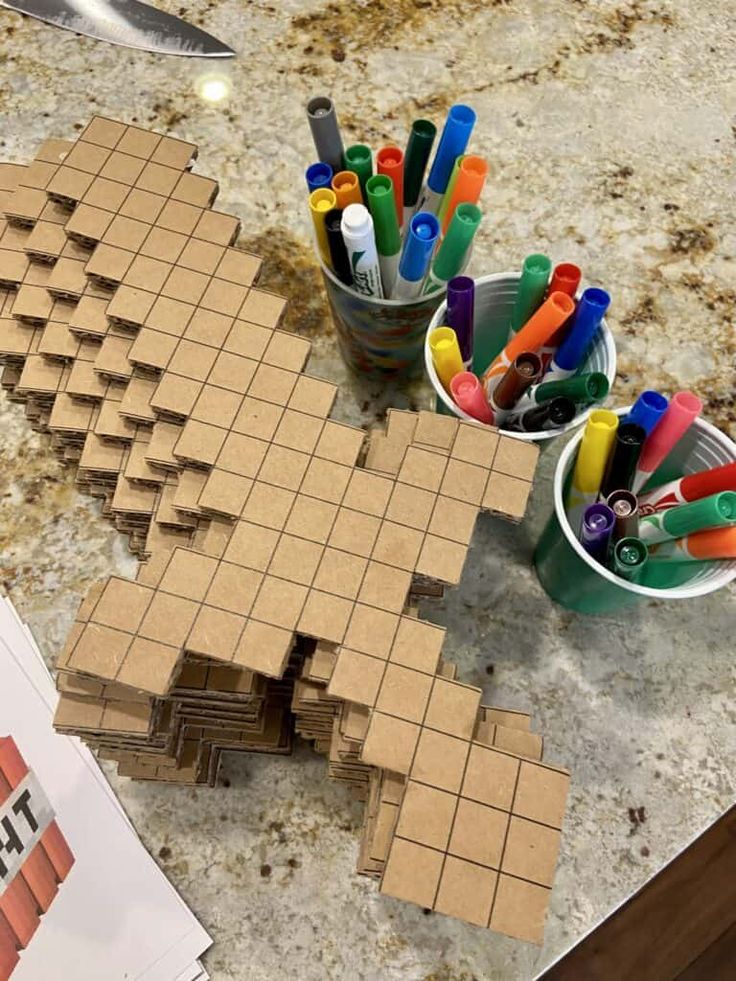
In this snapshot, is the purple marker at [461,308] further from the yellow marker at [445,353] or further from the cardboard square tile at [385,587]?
the cardboard square tile at [385,587]

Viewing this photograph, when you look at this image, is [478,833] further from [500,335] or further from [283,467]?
[500,335]

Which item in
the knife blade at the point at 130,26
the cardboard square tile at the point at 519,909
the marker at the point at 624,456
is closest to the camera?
the cardboard square tile at the point at 519,909

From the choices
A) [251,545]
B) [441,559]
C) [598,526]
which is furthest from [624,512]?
[251,545]

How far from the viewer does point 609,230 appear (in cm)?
71

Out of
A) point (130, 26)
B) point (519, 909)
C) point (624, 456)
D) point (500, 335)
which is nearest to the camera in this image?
point (519, 909)

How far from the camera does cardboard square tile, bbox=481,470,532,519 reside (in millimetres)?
438

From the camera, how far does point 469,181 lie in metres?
0.50

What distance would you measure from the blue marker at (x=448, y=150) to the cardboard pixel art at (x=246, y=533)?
148 mm

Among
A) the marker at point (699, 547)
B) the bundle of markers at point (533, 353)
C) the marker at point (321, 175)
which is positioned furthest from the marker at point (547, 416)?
the marker at point (321, 175)

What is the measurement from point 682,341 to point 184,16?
2.03 feet

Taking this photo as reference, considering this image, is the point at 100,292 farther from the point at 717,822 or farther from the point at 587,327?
the point at 717,822

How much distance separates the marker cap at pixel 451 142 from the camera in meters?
0.50

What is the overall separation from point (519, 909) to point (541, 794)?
0.18 feet

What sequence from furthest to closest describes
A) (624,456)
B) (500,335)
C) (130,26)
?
(130,26), (500,335), (624,456)
